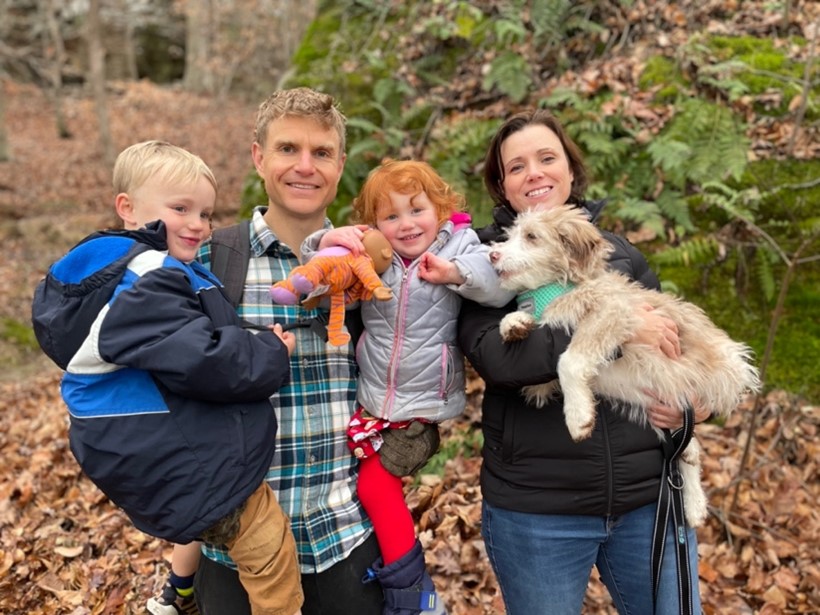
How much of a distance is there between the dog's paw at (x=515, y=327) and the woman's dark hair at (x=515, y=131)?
842mm

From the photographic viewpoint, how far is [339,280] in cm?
270

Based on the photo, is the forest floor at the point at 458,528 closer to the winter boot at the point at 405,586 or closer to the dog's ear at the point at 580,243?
the winter boot at the point at 405,586

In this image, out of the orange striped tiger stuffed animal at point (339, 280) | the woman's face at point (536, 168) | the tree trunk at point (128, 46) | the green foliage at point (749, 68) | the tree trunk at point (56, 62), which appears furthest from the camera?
the tree trunk at point (128, 46)

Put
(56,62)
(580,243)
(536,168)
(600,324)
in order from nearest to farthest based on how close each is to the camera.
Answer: (600,324), (580,243), (536,168), (56,62)

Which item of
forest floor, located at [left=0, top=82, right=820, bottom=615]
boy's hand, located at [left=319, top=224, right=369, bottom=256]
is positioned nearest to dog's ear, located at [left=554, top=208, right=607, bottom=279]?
boy's hand, located at [left=319, top=224, right=369, bottom=256]

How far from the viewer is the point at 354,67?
9180 mm

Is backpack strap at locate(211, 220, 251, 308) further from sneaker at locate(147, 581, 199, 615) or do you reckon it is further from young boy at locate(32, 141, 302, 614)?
sneaker at locate(147, 581, 199, 615)

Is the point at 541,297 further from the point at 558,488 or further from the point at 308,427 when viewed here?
the point at 308,427

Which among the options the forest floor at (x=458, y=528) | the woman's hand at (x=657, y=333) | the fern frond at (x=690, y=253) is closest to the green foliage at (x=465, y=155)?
the fern frond at (x=690, y=253)

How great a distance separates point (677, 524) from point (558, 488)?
609 mm

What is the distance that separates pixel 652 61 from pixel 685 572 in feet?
22.1

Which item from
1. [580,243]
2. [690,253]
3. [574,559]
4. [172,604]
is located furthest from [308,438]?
[690,253]

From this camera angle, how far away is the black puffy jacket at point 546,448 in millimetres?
2775

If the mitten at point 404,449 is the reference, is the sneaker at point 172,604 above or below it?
below
